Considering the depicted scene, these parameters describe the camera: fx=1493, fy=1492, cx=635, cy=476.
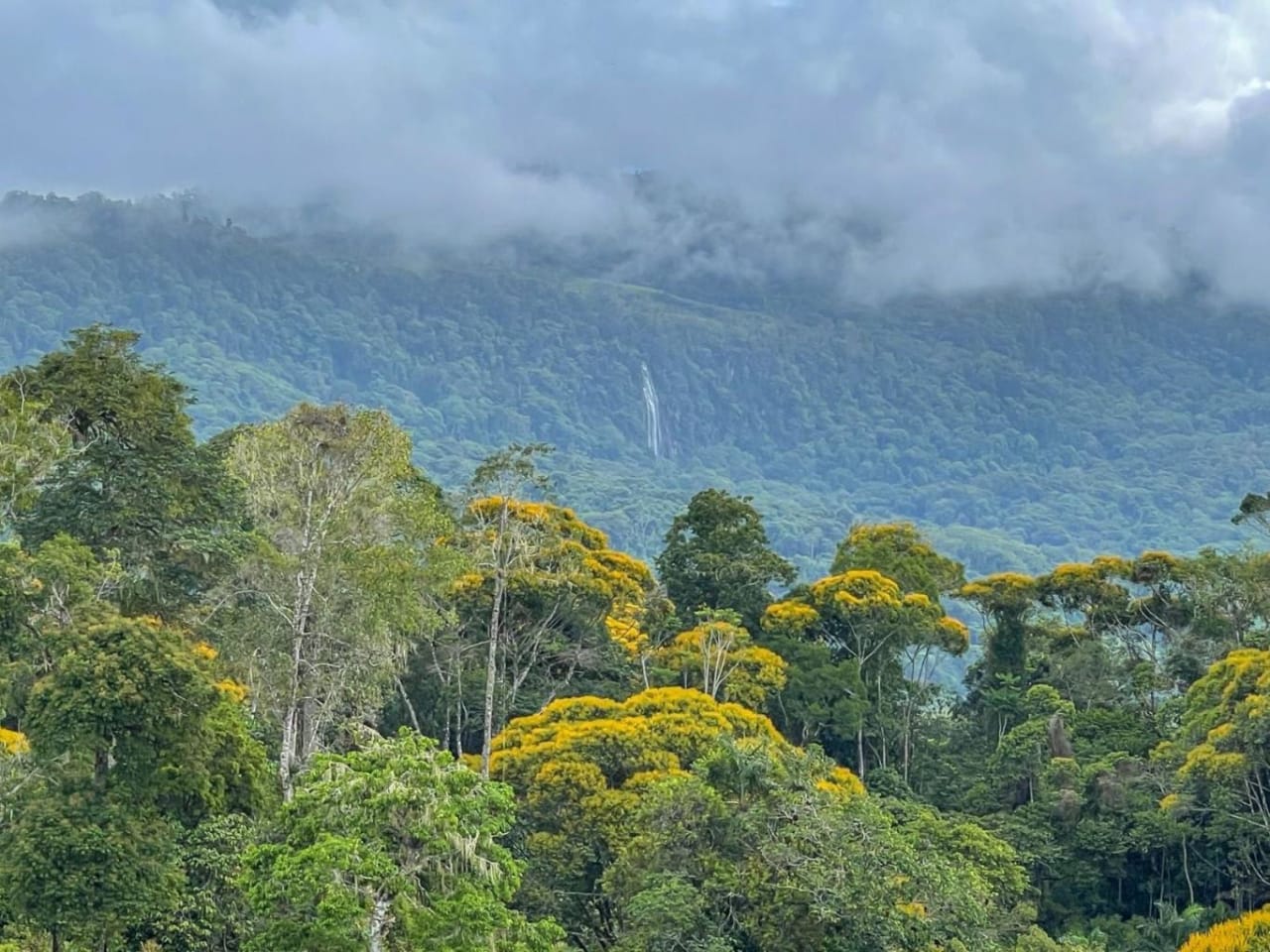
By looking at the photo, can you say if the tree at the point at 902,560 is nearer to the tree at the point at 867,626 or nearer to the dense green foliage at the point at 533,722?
the dense green foliage at the point at 533,722

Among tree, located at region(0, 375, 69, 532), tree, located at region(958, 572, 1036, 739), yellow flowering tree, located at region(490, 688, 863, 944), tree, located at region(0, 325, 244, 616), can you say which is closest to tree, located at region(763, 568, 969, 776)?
tree, located at region(958, 572, 1036, 739)

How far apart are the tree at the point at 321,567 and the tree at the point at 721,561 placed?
→ 67.9ft

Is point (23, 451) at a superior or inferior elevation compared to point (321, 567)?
superior

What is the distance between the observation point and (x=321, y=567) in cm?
2786

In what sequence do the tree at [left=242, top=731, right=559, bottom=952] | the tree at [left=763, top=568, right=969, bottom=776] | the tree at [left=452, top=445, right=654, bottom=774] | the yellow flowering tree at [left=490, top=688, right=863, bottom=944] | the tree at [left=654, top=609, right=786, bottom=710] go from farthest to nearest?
the tree at [left=763, top=568, right=969, bottom=776]
the tree at [left=654, top=609, right=786, bottom=710]
the tree at [left=452, top=445, right=654, bottom=774]
the yellow flowering tree at [left=490, top=688, right=863, bottom=944]
the tree at [left=242, top=731, right=559, bottom=952]

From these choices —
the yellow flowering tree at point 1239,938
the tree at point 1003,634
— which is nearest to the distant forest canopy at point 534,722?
the yellow flowering tree at point 1239,938

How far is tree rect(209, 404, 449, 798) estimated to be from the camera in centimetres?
2753

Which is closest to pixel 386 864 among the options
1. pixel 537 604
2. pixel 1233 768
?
pixel 537 604

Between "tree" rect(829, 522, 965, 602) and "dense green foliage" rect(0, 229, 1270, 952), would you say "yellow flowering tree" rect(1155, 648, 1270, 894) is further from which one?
"tree" rect(829, 522, 965, 602)

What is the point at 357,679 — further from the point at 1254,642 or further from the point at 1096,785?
the point at 1254,642

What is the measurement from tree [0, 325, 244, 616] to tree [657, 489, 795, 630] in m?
18.8

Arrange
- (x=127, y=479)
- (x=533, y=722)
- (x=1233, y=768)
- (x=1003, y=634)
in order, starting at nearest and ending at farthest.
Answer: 1. (x=127, y=479)
2. (x=533, y=722)
3. (x=1233, y=768)
4. (x=1003, y=634)

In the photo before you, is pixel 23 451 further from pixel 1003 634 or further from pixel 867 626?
pixel 1003 634

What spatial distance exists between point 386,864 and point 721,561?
32126 millimetres
